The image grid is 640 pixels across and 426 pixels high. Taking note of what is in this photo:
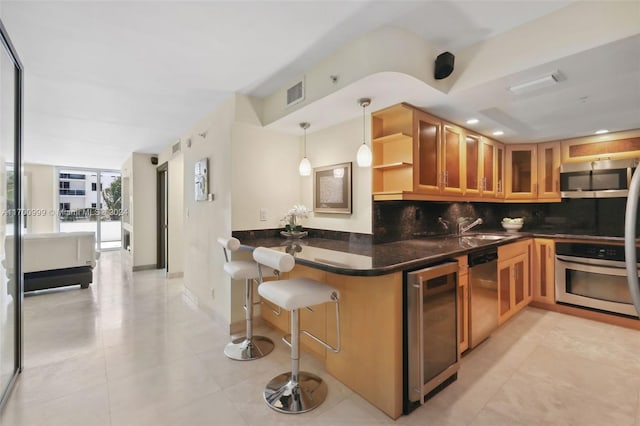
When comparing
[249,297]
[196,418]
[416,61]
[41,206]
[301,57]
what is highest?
[301,57]

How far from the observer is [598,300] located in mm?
3119

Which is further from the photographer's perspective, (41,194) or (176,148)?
(41,194)

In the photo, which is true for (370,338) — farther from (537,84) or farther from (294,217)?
(537,84)

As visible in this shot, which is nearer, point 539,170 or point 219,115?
point 219,115


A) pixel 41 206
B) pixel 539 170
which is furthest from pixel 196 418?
pixel 41 206

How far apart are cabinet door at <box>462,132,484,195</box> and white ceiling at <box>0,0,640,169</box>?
27cm

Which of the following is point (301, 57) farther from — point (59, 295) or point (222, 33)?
point (59, 295)

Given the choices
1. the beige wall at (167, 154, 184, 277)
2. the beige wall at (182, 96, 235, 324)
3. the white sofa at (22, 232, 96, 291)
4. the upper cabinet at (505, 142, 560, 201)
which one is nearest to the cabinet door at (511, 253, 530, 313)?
the upper cabinet at (505, 142, 560, 201)

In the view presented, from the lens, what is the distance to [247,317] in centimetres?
258

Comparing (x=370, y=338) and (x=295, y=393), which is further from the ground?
(x=370, y=338)

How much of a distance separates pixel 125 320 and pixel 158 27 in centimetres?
303

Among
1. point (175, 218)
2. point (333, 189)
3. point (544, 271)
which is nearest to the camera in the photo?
point (333, 189)

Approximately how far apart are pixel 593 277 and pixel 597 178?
4.04 ft

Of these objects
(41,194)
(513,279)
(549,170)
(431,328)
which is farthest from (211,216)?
(41,194)
